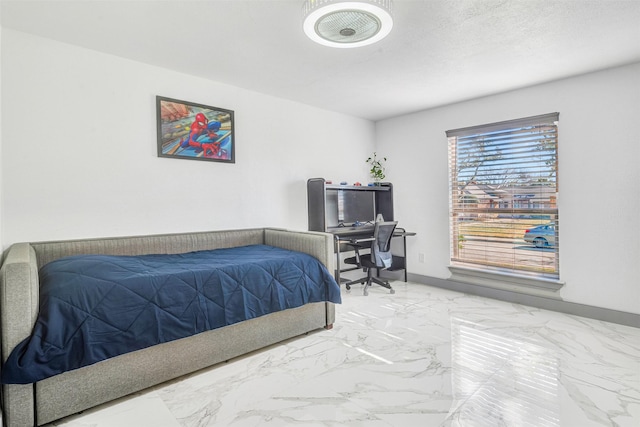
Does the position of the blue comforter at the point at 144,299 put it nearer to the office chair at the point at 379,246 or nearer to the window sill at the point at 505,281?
the office chair at the point at 379,246

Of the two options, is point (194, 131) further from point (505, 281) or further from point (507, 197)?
point (505, 281)

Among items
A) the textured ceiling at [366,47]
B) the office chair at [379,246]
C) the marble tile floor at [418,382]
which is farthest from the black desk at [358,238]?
the textured ceiling at [366,47]

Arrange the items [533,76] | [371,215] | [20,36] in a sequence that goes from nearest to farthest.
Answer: [20,36]
[533,76]
[371,215]

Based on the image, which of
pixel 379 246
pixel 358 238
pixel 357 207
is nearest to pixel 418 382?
pixel 379 246

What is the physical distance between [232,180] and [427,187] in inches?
100

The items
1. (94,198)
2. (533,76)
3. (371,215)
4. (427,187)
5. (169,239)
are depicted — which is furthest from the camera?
(371,215)

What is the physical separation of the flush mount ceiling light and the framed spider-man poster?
1631 millimetres

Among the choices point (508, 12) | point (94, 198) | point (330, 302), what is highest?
point (508, 12)

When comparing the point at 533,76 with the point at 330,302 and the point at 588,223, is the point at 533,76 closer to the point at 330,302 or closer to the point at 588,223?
the point at 588,223

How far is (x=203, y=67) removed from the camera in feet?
9.89

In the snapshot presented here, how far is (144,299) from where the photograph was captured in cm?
189

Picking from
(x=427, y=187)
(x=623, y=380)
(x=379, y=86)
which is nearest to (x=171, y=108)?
(x=379, y=86)

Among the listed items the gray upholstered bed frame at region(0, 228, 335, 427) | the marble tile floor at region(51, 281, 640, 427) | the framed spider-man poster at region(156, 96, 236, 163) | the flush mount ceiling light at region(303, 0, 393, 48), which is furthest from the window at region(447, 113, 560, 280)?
the framed spider-man poster at region(156, 96, 236, 163)

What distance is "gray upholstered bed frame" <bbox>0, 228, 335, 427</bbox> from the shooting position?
5.06ft
